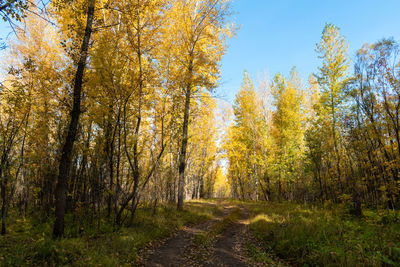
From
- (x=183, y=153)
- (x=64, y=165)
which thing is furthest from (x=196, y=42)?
(x=64, y=165)

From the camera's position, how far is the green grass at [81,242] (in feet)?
14.9

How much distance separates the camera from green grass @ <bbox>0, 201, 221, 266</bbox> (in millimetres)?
4547

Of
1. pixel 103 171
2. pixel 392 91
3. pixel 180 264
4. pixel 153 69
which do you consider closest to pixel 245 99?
pixel 392 91

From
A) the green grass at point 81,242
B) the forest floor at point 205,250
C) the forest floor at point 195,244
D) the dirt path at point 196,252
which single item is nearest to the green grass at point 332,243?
the forest floor at point 195,244

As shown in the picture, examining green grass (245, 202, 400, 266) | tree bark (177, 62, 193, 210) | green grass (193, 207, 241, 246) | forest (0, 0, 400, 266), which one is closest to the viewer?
green grass (245, 202, 400, 266)

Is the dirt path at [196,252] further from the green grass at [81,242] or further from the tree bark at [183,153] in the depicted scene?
the tree bark at [183,153]

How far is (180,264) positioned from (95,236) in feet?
10.7

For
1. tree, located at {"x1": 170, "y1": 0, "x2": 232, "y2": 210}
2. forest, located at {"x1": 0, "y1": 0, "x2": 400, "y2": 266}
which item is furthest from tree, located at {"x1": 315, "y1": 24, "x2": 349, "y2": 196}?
tree, located at {"x1": 170, "y1": 0, "x2": 232, "y2": 210}

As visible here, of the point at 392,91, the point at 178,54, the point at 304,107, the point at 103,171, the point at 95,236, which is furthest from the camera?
the point at 304,107

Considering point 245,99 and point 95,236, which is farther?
point 245,99

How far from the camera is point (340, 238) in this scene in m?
5.95

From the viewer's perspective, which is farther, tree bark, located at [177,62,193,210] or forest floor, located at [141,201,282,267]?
tree bark, located at [177,62,193,210]

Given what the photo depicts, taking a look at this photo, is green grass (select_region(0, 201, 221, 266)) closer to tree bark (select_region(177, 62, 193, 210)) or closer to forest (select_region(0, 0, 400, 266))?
forest (select_region(0, 0, 400, 266))

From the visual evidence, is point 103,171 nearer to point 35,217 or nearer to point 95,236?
point 95,236
